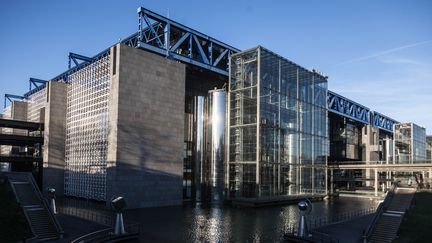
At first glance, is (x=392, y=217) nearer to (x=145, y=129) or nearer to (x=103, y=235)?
(x=103, y=235)

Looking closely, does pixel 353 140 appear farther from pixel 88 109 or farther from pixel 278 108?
pixel 88 109

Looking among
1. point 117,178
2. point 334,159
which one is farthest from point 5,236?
point 334,159

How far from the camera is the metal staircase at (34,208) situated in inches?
1146

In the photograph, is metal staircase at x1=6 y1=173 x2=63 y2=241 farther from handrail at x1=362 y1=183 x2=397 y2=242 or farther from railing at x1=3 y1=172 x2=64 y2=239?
handrail at x1=362 y1=183 x2=397 y2=242

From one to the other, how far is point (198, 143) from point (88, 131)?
59.5ft

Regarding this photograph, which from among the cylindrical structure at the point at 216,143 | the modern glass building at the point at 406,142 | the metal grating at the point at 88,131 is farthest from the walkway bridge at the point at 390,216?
the modern glass building at the point at 406,142

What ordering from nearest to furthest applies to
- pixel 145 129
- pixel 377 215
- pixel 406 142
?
pixel 377 215
pixel 145 129
pixel 406 142

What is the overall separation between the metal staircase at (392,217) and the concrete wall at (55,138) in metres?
Result: 49.3

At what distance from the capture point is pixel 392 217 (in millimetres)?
34031

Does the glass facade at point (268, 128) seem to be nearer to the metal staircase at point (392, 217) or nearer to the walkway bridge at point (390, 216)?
the walkway bridge at point (390, 216)

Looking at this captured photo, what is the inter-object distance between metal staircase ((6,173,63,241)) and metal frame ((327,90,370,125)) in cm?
8110

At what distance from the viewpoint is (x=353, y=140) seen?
113m

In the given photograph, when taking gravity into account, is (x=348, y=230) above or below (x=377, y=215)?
below

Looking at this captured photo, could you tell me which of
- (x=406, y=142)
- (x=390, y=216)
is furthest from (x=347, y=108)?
(x=390, y=216)
